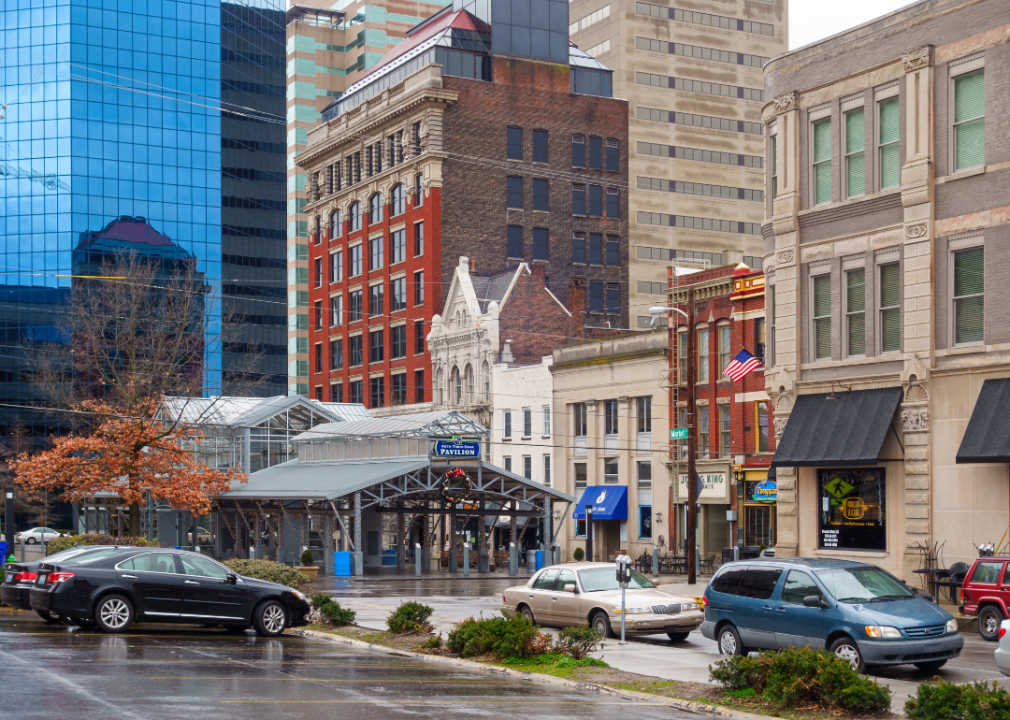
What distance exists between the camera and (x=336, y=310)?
9519cm

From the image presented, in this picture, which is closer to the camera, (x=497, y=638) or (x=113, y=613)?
(x=497, y=638)

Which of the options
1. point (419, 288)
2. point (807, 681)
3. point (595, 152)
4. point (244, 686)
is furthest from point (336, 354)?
point (807, 681)

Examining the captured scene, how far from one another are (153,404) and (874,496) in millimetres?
24982

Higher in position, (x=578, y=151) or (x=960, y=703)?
(x=578, y=151)

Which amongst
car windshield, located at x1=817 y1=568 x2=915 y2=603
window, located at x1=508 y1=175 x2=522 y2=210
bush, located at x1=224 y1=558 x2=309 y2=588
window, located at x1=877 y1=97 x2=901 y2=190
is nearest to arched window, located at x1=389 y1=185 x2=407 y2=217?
window, located at x1=508 y1=175 x2=522 y2=210

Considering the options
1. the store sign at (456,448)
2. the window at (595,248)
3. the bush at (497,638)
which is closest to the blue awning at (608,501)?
the store sign at (456,448)

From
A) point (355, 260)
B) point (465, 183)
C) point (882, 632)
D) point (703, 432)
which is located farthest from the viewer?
point (355, 260)

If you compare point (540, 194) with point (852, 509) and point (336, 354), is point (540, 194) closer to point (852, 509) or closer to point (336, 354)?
point (336, 354)

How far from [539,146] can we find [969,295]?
5664 cm

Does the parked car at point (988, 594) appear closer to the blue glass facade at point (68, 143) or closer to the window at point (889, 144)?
the window at point (889, 144)

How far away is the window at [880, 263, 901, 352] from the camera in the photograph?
33562 millimetres

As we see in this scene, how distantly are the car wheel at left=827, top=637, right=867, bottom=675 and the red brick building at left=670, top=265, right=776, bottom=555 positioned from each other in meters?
32.8

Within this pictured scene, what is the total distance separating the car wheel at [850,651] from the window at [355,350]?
73.3 meters

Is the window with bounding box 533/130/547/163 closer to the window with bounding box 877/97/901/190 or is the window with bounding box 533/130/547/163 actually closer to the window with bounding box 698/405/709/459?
the window with bounding box 698/405/709/459
